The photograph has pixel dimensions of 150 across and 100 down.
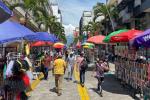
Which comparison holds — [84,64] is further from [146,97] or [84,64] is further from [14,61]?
[14,61]

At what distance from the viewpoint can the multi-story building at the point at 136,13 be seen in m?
46.5

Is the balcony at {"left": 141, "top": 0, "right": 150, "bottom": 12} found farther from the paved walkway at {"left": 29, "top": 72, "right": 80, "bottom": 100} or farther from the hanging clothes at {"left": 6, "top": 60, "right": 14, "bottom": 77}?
the hanging clothes at {"left": 6, "top": 60, "right": 14, "bottom": 77}

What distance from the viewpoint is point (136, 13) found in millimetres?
52719

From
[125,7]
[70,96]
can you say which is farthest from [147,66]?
[125,7]

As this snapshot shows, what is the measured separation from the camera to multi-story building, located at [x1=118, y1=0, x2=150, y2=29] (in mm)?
46450

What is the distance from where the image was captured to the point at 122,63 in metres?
21.7

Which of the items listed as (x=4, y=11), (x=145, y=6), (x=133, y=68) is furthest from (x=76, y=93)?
(x=145, y=6)

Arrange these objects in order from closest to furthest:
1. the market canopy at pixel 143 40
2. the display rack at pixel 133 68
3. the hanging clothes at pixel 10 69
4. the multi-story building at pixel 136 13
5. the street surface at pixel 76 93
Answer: the hanging clothes at pixel 10 69 < the market canopy at pixel 143 40 < the display rack at pixel 133 68 < the street surface at pixel 76 93 < the multi-story building at pixel 136 13

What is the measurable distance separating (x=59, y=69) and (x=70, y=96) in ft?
4.02

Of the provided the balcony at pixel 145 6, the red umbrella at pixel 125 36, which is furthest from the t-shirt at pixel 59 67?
the balcony at pixel 145 6

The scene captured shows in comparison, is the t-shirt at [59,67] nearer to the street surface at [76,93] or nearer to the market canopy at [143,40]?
the street surface at [76,93]

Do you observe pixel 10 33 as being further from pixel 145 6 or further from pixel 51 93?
pixel 145 6

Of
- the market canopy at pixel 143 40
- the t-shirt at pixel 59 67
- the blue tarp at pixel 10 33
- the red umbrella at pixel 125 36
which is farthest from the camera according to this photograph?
the red umbrella at pixel 125 36

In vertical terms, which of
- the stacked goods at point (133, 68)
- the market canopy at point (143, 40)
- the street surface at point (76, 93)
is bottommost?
the street surface at point (76, 93)
